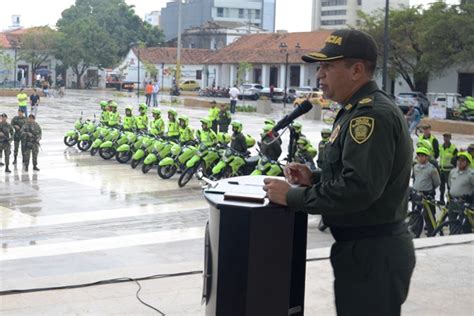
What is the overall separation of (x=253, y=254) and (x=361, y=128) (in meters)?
0.73

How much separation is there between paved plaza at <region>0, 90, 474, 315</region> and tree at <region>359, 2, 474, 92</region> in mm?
25588

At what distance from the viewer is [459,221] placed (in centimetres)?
1143

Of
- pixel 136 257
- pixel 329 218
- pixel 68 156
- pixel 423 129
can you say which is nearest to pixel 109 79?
pixel 68 156

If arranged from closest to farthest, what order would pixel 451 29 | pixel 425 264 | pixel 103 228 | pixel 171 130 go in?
pixel 425 264 < pixel 103 228 < pixel 171 130 < pixel 451 29

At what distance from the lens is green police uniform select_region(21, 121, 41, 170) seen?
63.4ft

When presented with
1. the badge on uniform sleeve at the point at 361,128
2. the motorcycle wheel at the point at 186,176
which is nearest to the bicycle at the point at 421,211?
the motorcycle wheel at the point at 186,176

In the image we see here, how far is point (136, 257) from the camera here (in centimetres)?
1034

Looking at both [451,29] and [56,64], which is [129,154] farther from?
[56,64]

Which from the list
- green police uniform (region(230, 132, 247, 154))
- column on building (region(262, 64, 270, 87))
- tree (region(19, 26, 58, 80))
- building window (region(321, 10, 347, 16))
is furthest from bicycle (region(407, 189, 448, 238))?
building window (region(321, 10, 347, 16))

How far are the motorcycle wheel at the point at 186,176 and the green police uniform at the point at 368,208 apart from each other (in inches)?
546

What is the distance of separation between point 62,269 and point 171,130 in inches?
402

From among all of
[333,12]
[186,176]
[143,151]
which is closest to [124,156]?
[143,151]

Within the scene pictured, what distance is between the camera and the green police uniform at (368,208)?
10.0 ft

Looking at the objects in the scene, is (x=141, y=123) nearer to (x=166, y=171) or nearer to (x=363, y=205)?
(x=166, y=171)
